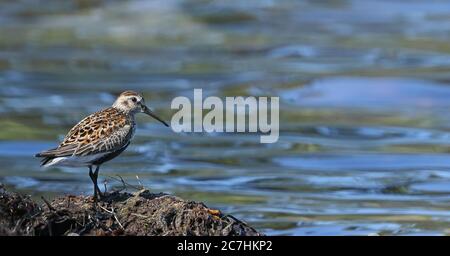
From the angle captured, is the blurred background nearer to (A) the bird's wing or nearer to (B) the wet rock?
(A) the bird's wing

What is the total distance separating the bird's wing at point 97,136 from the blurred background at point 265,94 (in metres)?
3.39

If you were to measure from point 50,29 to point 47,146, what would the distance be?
1057 centimetres

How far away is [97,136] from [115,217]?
0.86m

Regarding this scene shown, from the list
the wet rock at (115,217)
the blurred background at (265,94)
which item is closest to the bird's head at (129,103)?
the wet rock at (115,217)

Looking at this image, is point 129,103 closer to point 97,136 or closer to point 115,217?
point 97,136

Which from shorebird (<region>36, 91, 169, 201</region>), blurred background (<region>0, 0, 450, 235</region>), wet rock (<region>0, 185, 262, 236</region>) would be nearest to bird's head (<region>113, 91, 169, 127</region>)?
shorebird (<region>36, 91, 169, 201</region>)

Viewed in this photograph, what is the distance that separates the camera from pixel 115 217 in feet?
33.4

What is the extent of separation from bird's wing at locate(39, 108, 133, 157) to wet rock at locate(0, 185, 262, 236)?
40 centimetres

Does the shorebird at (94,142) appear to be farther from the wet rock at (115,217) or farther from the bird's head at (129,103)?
the wet rock at (115,217)

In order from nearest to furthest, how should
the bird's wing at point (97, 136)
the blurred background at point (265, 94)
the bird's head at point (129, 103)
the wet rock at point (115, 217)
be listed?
the wet rock at point (115, 217) < the bird's wing at point (97, 136) < the bird's head at point (129, 103) < the blurred background at point (265, 94)

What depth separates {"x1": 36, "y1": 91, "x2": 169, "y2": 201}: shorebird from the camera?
10672 mm

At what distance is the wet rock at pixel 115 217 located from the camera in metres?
9.77
